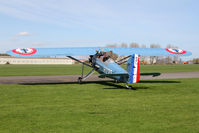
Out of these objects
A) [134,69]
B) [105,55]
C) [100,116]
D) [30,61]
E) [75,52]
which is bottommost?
[100,116]

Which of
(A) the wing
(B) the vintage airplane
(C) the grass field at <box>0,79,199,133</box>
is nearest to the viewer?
(C) the grass field at <box>0,79,199,133</box>

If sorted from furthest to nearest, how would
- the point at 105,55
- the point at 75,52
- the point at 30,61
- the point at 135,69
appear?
1. the point at 30,61
2. the point at 75,52
3. the point at 105,55
4. the point at 135,69

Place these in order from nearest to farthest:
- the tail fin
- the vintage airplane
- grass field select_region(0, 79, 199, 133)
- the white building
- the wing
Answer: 1. grass field select_region(0, 79, 199, 133)
2. the tail fin
3. the vintage airplane
4. the wing
5. the white building

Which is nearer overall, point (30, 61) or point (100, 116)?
point (100, 116)

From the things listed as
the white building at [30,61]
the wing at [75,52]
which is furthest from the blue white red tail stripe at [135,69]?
the white building at [30,61]

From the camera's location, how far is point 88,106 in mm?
8047

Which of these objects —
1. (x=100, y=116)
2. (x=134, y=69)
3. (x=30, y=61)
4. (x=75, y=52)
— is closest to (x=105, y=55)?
(x=75, y=52)

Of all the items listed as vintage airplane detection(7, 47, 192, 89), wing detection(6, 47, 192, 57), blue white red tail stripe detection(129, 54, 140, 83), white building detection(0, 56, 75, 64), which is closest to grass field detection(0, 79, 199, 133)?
blue white red tail stripe detection(129, 54, 140, 83)

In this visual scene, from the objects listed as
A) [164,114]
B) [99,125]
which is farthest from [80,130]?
[164,114]

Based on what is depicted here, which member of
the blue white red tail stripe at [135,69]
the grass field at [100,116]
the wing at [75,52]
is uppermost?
the wing at [75,52]

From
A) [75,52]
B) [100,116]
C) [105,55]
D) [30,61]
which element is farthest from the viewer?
[30,61]

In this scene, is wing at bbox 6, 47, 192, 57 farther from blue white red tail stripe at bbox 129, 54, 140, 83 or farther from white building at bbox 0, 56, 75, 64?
white building at bbox 0, 56, 75, 64

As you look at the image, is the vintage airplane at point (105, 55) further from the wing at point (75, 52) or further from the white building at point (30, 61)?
the white building at point (30, 61)

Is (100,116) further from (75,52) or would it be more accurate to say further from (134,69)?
(75,52)
